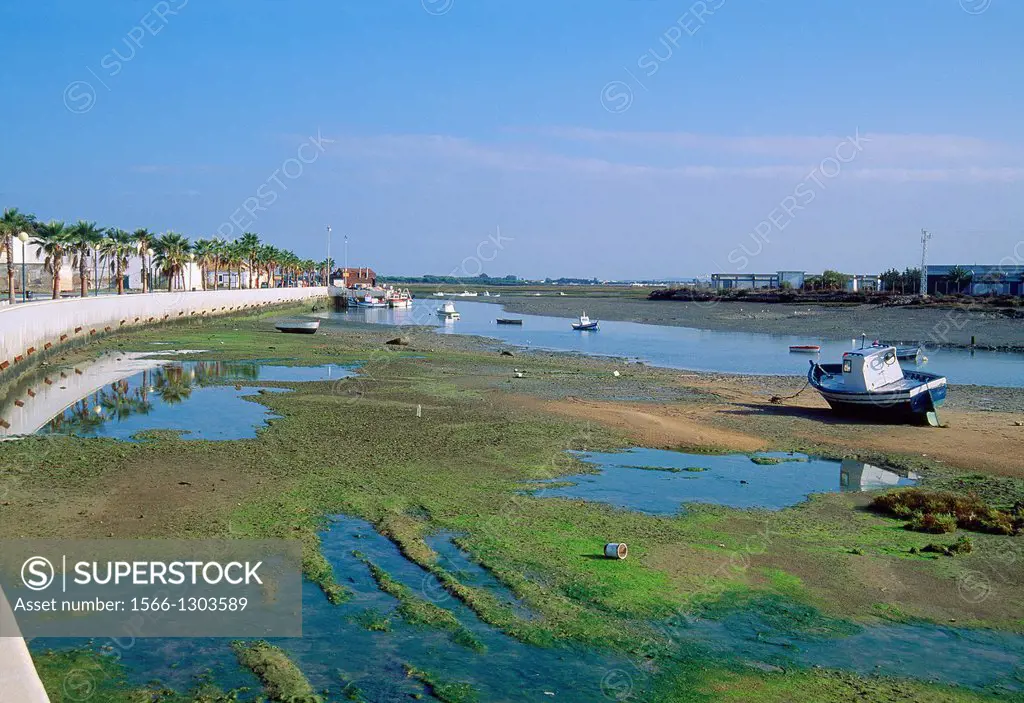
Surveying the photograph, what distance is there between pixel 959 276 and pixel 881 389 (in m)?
122

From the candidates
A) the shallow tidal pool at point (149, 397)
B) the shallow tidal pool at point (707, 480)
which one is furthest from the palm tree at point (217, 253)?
the shallow tidal pool at point (707, 480)

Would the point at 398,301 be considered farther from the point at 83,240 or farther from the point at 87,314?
the point at 87,314

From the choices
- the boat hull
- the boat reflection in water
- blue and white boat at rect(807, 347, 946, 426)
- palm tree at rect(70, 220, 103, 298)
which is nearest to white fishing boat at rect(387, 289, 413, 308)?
palm tree at rect(70, 220, 103, 298)

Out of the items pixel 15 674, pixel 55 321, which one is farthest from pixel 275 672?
pixel 55 321

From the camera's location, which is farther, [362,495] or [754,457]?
[754,457]

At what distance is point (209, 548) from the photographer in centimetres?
1270

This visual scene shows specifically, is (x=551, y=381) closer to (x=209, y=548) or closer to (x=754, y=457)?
(x=754, y=457)

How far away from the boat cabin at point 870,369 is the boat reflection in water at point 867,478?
758 cm

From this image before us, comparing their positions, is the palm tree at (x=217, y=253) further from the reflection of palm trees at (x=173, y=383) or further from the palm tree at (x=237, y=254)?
the reflection of palm trees at (x=173, y=383)

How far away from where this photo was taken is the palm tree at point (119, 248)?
74250 millimetres

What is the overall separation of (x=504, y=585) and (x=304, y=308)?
108204 mm

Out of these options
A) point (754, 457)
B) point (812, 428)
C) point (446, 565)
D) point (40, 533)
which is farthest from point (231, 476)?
point (812, 428)

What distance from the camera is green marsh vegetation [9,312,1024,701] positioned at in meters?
11.0

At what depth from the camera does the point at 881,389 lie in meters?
28.3
